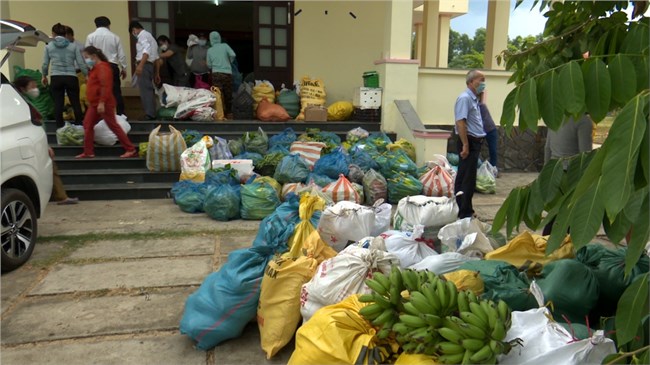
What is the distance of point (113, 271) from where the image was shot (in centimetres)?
430

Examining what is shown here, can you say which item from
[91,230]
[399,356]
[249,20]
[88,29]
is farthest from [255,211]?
[249,20]

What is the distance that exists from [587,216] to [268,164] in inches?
252

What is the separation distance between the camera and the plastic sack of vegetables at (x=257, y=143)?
8.04 meters

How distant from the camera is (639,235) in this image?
1227mm

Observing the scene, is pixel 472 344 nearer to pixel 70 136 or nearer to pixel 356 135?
pixel 356 135

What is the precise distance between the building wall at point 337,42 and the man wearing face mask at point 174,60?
256cm

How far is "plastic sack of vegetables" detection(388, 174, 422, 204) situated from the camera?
6848mm

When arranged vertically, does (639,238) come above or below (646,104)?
below

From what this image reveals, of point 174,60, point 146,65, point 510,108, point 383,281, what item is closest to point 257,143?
point 146,65

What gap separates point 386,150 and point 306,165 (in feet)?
6.03

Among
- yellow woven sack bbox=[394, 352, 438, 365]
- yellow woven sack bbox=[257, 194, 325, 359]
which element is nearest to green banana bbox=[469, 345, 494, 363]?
yellow woven sack bbox=[394, 352, 438, 365]

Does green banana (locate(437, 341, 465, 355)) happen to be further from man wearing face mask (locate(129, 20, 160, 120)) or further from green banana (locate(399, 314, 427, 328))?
man wearing face mask (locate(129, 20, 160, 120))

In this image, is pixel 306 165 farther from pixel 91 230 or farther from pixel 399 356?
pixel 399 356

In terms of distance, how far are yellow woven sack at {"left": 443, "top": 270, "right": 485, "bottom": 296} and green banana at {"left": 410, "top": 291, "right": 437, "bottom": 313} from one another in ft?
1.92
